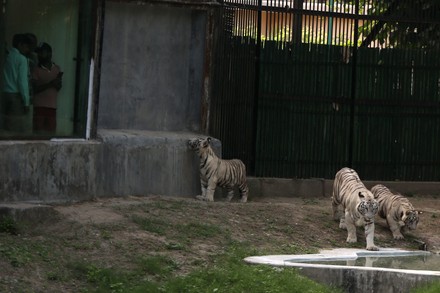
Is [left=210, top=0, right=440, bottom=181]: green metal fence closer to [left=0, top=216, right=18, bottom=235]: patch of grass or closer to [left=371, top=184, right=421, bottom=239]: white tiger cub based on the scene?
[left=371, top=184, right=421, bottom=239]: white tiger cub

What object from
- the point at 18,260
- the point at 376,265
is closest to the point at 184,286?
the point at 18,260

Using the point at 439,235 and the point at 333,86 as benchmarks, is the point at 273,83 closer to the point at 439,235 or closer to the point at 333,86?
the point at 333,86

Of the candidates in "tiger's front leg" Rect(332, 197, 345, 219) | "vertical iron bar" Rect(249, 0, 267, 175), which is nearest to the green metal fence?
"vertical iron bar" Rect(249, 0, 267, 175)

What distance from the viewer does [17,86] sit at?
12.8 metres

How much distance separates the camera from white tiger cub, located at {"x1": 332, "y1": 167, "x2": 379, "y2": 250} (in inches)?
527

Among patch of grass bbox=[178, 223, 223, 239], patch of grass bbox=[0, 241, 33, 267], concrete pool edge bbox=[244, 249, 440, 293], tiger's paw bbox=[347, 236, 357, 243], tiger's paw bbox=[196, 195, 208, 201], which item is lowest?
concrete pool edge bbox=[244, 249, 440, 293]

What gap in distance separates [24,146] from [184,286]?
313cm

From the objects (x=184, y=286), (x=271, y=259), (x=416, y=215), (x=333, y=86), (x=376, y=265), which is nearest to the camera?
Answer: (x=184, y=286)

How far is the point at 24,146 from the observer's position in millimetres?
12523

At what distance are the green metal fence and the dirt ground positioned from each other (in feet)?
4.09

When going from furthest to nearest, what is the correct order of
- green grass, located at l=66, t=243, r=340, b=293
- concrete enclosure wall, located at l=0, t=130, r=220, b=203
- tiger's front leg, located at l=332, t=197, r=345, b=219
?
tiger's front leg, located at l=332, t=197, r=345, b=219 → concrete enclosure wall, located at l=0, t=130, r=220, b=203 → green grass, located at l=66, t=243, r=340, b=293

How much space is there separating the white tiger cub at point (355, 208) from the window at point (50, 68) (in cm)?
322

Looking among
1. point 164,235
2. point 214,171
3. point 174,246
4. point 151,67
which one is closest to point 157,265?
point 174,246

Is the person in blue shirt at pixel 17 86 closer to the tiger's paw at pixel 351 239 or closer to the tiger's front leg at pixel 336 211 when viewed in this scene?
the tiger's paw at pixel 351 239
